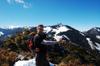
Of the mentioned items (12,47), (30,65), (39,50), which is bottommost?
(12,47)

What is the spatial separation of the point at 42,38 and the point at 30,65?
17.8ft

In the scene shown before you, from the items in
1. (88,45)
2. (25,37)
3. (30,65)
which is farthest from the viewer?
(88,45)

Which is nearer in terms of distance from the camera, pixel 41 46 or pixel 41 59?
pixel 41 46

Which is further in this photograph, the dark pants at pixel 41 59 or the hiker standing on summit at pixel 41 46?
the dark pants at pixel 41 59

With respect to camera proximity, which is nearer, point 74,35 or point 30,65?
point 30,65

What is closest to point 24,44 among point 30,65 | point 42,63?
point 30,65

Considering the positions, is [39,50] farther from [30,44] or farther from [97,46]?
[97,46]

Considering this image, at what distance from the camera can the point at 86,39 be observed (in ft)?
537

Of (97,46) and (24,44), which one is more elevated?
(24,44)

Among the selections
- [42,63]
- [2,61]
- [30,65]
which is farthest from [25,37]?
[42,63]

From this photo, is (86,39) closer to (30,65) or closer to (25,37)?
(25,37)

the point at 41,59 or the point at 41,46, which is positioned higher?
the point at 41,46

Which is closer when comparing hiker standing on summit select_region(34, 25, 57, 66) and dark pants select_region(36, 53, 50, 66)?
hiker standing on summit select_region(34, 25, 57, 66)

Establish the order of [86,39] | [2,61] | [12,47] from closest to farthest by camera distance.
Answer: [2,61]
[12,47]
[86,39]
